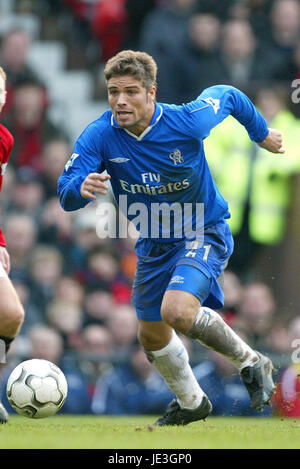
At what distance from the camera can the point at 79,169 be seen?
6320 millimetres

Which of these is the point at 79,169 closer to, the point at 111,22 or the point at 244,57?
the point at 244,57

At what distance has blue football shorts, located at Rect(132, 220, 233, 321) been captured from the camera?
6461mm

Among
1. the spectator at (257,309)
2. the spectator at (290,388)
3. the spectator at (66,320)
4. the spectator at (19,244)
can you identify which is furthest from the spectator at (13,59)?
the spectator at (290,388)

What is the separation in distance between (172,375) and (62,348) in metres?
3.18

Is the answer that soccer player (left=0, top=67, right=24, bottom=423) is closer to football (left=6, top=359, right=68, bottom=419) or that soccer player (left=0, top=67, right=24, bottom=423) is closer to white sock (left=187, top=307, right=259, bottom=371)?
football (left=6, top=359, right=68, bottom=419)

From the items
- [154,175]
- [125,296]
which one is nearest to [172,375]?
[154,175]

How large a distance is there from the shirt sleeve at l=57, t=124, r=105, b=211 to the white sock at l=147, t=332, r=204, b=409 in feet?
4.36

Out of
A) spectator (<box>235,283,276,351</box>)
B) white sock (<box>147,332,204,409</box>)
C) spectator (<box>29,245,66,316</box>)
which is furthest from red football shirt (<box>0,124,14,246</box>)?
spectator (<box>235,283,276,351</box>)

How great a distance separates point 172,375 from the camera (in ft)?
22.7

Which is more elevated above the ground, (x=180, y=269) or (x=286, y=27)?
(x=286, y=27)

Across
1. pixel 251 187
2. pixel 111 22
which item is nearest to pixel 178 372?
pixel 251 187

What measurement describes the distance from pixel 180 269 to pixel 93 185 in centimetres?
93

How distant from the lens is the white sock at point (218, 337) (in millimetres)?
6367

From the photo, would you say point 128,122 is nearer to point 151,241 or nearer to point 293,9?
point 151,241
